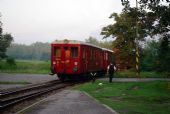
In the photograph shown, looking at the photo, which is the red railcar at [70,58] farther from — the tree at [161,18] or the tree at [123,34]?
the tree at [123,34]

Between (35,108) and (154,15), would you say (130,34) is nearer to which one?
(154,15)

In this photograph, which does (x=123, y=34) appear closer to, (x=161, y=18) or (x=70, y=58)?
(x=70, y=58)

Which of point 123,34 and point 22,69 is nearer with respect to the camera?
point 123,34

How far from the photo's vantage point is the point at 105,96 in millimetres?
21047

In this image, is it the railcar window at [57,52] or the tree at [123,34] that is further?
the tree at [123,34]

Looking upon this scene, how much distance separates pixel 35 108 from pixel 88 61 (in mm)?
19874

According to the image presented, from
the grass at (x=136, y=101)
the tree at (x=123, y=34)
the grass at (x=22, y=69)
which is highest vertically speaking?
the tree at (x=123, y=34)

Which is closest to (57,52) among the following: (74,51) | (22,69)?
(74,51)

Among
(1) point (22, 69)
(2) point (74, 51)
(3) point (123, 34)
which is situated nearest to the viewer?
(2) point (74, 51)

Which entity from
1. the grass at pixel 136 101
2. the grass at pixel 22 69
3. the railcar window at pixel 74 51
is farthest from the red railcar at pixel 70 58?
the grass at pixel 22 69

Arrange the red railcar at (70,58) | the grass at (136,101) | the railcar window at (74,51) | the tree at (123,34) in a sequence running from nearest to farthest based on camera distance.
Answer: the grass at (136,101) → the red railcar at (70,58) → the railcar window at (74,51) → the tree at (123,34)

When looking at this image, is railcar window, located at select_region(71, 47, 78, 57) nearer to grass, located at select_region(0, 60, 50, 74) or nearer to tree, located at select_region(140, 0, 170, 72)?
tree, located at select_region(140, 0, 170, 72)

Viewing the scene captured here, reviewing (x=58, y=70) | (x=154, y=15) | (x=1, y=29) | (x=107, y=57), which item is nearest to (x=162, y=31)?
(x=154, y=15)

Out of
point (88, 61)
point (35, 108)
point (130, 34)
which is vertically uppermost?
point (130, 34)
